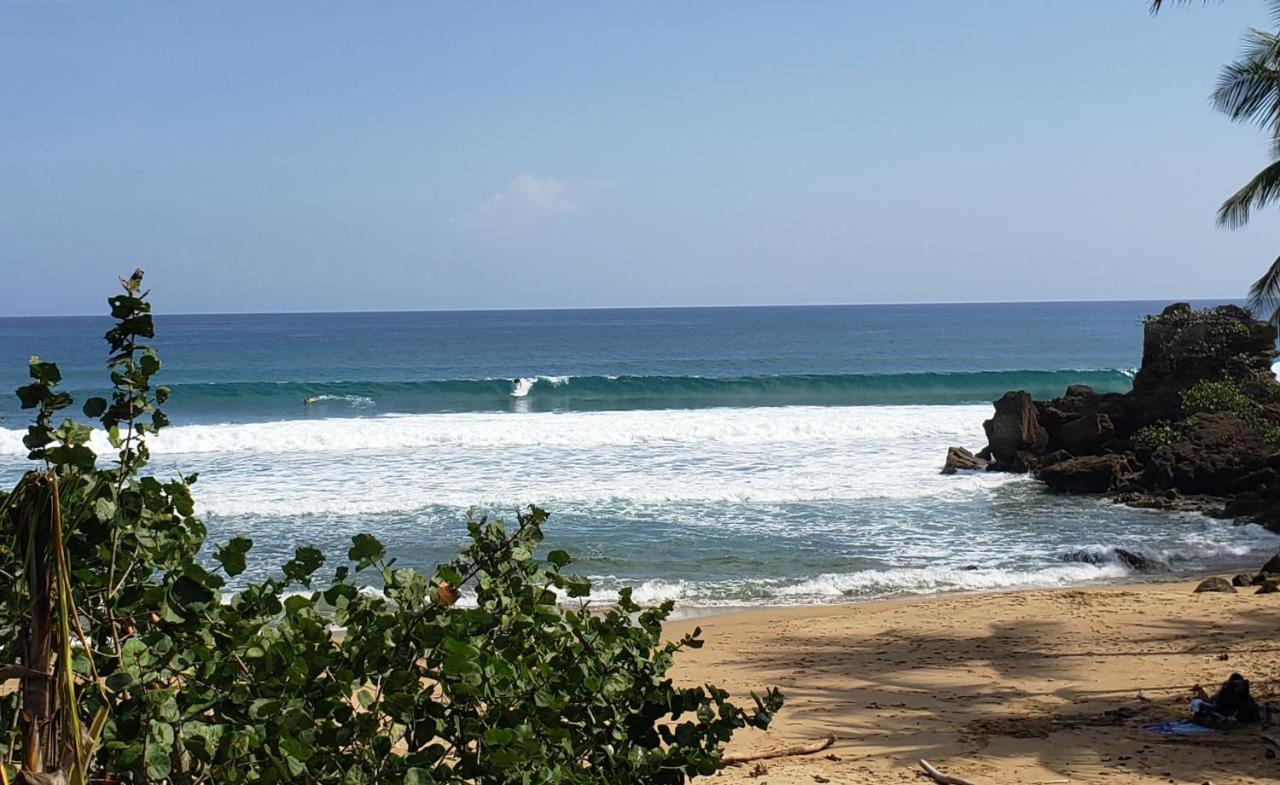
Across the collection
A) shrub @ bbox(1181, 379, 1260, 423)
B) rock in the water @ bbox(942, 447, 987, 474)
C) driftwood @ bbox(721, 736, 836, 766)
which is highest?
shrub @ bbox(1181, 379, 1260, 423)

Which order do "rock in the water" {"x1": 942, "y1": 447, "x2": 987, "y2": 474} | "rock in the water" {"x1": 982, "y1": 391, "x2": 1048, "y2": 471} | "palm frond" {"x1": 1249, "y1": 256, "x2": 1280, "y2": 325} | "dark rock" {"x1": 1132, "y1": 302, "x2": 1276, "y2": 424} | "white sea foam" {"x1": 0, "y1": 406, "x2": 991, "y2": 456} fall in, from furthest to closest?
"white sea foam" {"x1": 0, "y1": 406, "x2": 991, "y2": 456}
"dark rock" {"x1": 1132, "y1": 302, "x2": 1276, "y2": 424}
"rock in the water" {"x1": 982, "y1": 391, "x2": 1048, "y2": 471}
"rock in the water" {"x1": 942, "y1": 447, "x2": 987, "y2": 474}
"palm frond" {"x1": 1249, "y1": 256, "x2": 1280, "y2": 325}

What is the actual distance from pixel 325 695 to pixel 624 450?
72.3 ft

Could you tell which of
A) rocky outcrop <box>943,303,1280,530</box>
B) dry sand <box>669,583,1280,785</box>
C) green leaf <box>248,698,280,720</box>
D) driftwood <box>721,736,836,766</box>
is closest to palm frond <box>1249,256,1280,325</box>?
rocky outcrop <box>943,303,1280,530</box>

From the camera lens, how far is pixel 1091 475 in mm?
19594

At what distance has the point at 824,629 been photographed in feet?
32.8

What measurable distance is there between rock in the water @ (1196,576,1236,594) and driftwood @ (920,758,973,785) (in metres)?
6.08

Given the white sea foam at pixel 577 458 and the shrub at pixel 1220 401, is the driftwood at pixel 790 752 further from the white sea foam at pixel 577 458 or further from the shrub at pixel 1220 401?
the shrub at pixel 1220 401

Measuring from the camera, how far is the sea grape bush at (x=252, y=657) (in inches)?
82.7

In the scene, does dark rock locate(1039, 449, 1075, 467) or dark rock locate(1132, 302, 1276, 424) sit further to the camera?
dark rock locate(1132, 302, 1276, 424)

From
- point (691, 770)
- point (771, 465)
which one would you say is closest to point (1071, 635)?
point (691, 770)

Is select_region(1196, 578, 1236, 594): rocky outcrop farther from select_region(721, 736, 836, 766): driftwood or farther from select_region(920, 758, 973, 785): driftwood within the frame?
select_region(920, 758, 973, 785): driftwood

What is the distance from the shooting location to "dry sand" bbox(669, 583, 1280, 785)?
6.17 metres

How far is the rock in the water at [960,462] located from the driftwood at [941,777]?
1572 cm

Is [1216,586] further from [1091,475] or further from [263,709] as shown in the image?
[263,709]
